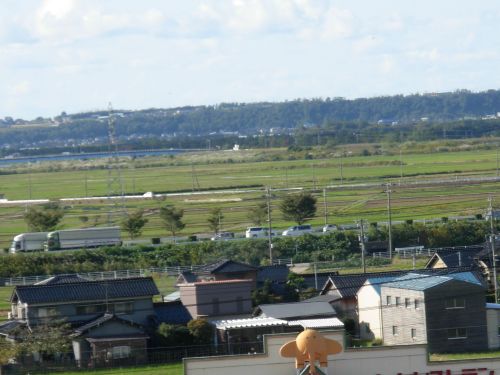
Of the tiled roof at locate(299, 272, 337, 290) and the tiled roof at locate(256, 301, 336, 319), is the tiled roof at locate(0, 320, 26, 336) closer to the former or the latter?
the tiled roof at locate(256, 301, 336, 319)

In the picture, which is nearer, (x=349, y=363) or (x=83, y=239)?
(x=349, y=363)

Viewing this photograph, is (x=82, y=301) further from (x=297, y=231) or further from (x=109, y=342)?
(x=297, y=231)

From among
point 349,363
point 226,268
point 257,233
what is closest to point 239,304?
point 226,268

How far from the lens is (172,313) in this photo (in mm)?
23656

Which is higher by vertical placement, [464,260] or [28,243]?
[28,243]

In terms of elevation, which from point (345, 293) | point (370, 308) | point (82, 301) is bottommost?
point (370, 308)

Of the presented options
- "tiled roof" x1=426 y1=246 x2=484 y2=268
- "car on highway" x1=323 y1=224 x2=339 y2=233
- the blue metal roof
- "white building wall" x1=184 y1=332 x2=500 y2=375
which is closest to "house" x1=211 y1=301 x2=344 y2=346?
the blue metal roof

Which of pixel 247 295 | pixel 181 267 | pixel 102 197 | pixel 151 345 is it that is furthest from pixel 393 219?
pixel 102 197

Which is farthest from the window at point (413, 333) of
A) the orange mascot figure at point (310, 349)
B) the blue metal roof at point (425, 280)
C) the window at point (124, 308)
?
the orange mascot figure at point (310, 349)

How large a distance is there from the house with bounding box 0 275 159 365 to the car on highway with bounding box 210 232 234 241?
1359cm

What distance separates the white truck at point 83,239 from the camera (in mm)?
38812

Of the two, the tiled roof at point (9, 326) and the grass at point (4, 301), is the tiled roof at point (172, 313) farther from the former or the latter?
the grass at point (4, 301)

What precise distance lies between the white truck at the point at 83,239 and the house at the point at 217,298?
15.0m

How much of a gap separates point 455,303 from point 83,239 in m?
19.7
